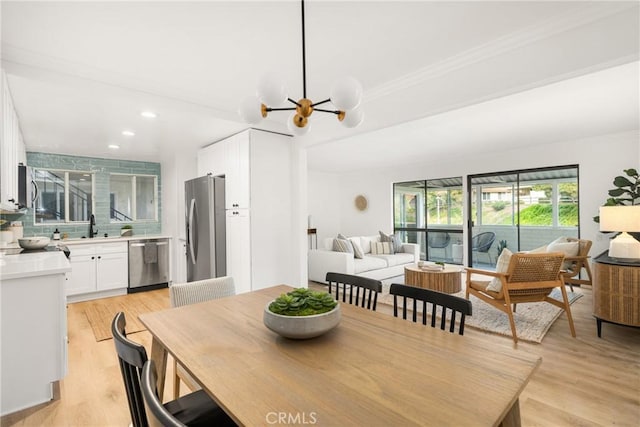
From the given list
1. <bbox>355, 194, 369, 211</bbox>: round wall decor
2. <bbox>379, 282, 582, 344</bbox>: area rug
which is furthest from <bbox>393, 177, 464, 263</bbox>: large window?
<bbox>379, 282, 582, 344</bbox>: area rug

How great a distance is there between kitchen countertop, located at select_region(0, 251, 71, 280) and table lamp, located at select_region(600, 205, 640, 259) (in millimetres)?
4866

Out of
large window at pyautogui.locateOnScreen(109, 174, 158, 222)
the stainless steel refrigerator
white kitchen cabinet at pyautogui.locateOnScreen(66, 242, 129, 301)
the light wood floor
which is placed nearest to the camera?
the light wood floor

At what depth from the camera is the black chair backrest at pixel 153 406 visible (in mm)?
661

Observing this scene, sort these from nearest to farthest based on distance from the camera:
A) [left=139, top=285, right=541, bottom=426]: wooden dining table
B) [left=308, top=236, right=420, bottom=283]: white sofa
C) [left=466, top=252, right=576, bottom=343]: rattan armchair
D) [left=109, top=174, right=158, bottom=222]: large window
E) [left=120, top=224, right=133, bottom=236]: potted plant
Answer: [left=139, top=285, right=541, bottom=426]: wooden dining table
[left=466, top=252, right=576, bottom=343]: rattan armchair
[left=308, top=236, right=420, bottom=283]: white sofa
[left=120, top=224, right=133, bottom=236]: potted plant
[left=109, top=174, right=158, bottom=222]: large window

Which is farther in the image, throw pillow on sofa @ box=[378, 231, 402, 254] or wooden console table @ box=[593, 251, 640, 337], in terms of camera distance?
throw pillow on sofa @ box=[378, 231, 402, 254]

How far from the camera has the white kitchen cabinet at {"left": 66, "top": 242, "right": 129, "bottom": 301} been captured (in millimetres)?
4512

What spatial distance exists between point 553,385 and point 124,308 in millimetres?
4830

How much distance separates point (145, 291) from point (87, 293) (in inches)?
31.2

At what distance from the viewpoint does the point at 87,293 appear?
4.64m

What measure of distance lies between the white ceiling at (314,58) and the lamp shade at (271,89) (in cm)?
58

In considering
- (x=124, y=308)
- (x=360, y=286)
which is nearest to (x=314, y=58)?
(x=360, y=286)

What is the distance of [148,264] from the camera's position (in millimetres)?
5203

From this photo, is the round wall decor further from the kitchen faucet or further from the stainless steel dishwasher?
the kitchen faucet

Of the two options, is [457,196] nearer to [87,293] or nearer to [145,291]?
[145,291]
